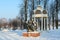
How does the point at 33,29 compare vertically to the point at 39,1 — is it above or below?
below

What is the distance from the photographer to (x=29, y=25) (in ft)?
48.8

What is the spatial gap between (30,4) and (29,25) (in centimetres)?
1592

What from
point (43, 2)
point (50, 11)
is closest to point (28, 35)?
point (43, 2)

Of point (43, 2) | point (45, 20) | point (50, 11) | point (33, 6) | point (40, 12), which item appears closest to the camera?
point (40, 12)

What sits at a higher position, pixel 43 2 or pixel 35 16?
pixel 43 2

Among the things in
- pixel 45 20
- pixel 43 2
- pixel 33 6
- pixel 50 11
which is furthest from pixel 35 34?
pixel 50 11

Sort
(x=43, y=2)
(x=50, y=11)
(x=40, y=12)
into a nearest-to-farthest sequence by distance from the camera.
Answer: (x=40, y=12) → (x=43, y=2) → (x=50, y=11)

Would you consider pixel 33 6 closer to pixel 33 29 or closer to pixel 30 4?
pixel 30 4

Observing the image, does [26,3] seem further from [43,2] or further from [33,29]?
[33,29]

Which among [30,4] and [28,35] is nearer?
[28,35]

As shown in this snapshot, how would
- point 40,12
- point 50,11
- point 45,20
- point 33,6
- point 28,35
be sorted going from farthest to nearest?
point 50,11 < point 33,6 < point 45,20 < point 40,12 < point 28,35

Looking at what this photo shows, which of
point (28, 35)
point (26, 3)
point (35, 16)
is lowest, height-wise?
point (28, 35)

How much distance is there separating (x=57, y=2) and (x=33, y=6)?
3781 millimetres

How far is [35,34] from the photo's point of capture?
14.2 meters
